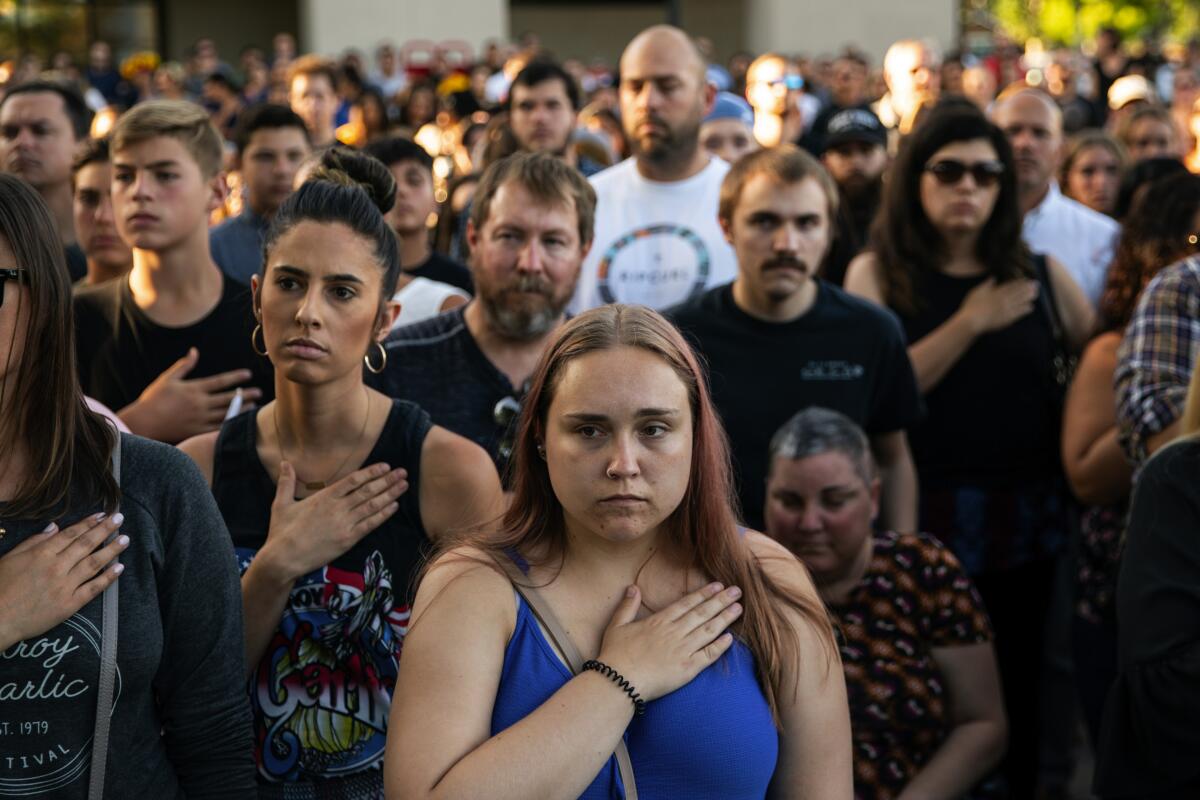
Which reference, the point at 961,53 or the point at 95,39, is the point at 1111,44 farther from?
the point at 95,39

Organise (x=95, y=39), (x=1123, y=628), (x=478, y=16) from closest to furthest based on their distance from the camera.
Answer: (x=1123, y=628) → (x=478, y=16) → (x=95, y=39)

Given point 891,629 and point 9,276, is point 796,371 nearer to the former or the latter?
point 891,629

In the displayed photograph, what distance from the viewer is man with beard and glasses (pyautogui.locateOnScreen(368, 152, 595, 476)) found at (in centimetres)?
372

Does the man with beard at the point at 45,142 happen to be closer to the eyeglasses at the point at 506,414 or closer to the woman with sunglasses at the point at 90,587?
the eyeglasses at the point at 506,414

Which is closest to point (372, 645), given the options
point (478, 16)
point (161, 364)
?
point (161, 364)

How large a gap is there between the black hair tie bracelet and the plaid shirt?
2.16m

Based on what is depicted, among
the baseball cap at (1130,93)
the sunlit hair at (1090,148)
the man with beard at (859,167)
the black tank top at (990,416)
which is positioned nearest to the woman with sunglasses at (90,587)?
the black tank top at (990,416)

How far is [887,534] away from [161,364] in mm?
2004

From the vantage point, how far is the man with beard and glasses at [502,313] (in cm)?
372

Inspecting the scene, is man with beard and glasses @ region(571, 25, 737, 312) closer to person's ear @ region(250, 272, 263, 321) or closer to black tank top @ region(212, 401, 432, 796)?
person's ear @ region(250, 272, 263, 321)

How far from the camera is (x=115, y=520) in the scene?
7.58ft

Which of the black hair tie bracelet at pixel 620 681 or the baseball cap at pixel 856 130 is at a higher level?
the baseball cap at pixel 856 130

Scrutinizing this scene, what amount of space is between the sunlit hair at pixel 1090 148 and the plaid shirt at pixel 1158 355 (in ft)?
10.6

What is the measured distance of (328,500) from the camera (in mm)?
2820
